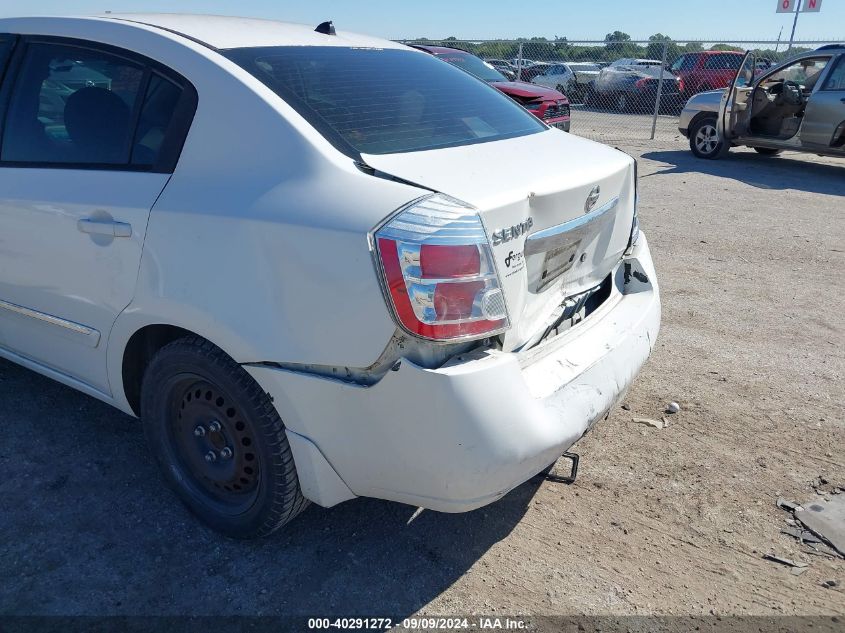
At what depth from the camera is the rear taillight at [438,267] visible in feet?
6.76

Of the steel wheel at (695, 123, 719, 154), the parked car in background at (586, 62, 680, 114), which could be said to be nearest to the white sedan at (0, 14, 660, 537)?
the steel wheel at (695, 123, 719, 154)

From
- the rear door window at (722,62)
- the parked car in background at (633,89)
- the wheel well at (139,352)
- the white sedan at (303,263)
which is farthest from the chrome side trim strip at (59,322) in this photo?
the rear door window at (722,62)

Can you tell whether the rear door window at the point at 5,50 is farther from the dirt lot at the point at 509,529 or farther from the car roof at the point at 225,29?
the dirt lot at the point at 509,529

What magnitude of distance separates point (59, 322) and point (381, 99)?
1.61 metres

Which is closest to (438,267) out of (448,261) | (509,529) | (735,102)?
(448,261)

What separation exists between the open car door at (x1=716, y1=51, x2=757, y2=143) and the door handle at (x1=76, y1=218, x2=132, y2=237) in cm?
1079

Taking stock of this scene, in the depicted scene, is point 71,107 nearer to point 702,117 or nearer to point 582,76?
point 702,117

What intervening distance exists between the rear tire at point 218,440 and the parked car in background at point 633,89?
19556mm

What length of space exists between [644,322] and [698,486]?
0.76m

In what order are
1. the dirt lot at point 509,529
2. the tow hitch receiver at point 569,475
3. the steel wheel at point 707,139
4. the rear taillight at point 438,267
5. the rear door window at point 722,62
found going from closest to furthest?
the rear taillight at point 438,267, the dirt lot at point 509,529, the tow hitch receiver at point 569,475, the steel wheel at point 707,139, the rear door window at point 722,62

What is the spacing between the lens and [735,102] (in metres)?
11.3

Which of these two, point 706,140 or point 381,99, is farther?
point 706,140

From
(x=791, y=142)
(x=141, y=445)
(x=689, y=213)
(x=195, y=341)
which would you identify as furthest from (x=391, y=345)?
(x=791, y=142)

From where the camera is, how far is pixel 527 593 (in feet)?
8.17
